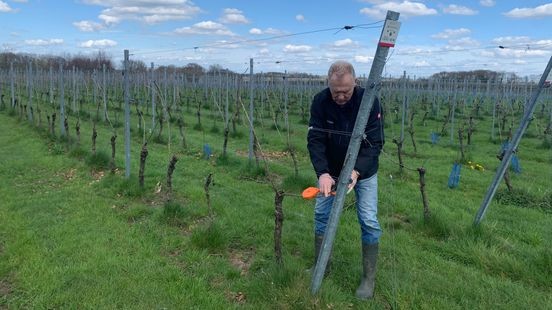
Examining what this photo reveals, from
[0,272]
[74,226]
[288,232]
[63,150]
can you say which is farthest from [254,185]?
[63,150]

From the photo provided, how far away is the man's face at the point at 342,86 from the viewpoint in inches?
130

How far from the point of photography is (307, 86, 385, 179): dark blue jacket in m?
3.50

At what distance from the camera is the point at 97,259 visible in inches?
172

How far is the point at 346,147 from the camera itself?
3.61 meters

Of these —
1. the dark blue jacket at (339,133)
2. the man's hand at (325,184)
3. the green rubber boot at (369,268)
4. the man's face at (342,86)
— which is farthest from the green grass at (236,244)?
the man's face at (342,86)

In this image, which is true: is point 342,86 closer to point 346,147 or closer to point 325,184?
point 346,147

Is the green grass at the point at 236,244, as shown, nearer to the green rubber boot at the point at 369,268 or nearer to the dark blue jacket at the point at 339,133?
the green rubber boot at the point at 369,268

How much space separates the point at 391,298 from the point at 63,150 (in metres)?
8.55

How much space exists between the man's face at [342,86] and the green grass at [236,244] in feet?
2.63

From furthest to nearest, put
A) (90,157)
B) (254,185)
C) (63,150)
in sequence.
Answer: (63,150)
(90,157)
(254,185)

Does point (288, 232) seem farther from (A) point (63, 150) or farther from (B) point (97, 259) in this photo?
(A) point (63, 150)

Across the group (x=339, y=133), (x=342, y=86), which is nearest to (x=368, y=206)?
(x=339, y=133)

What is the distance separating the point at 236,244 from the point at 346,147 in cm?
184

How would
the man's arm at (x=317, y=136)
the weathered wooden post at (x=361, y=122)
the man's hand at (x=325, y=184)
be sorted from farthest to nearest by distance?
the man's arm at (x=317, y=136) < the man's hand at (x=325, y=184) < the weathered wooden post at (x=361, y=122)
